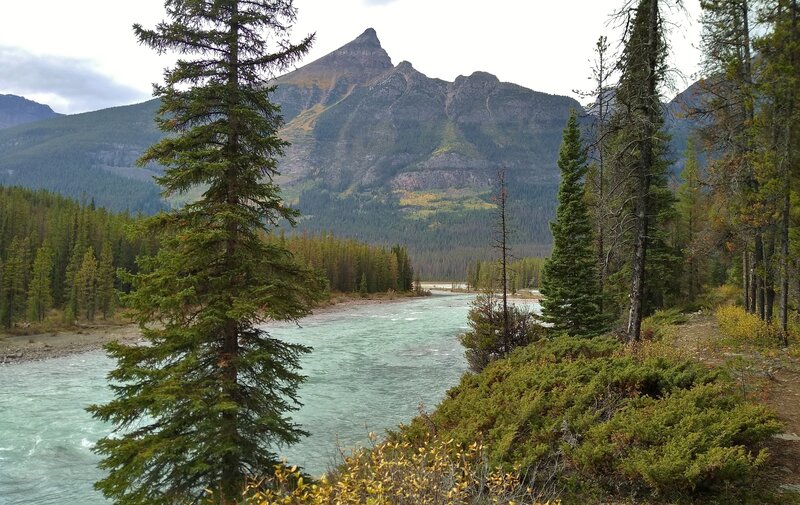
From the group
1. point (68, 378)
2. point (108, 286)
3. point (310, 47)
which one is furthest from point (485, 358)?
point (108, 286)

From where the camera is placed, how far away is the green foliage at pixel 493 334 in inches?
866

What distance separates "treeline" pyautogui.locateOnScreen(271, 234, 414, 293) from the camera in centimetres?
9619

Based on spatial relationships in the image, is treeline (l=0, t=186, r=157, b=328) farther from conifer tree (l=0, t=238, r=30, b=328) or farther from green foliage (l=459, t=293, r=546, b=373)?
green foliage (l=459, t=293, r=546, b=373)

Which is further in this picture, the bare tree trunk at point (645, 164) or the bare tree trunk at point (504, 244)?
the bare tree trunk at point (504, 244)

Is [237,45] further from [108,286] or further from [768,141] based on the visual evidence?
[108,286]

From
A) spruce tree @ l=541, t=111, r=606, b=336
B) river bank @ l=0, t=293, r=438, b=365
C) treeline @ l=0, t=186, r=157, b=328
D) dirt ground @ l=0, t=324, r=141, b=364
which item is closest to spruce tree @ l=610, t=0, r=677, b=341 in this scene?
spruce tree @ l=541, t=111, r=606, b=336

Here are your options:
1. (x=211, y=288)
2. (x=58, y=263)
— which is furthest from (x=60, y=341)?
(x=211, y=288)

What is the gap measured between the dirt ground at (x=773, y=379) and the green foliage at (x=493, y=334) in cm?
644

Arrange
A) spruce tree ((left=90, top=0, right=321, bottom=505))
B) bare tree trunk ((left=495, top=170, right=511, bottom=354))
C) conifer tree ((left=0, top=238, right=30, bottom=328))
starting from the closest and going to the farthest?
spruce tree ((left=90, top=0, right=321, bottom=505))
bare tree trunk ((left=495, top=170, right=511, bottom=354))
conifer tree ((left=0, top=238, right=30, bottom=328))

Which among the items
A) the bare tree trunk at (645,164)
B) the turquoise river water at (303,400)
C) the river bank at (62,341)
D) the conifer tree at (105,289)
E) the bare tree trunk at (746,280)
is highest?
the bare tree trunk at (645,164)

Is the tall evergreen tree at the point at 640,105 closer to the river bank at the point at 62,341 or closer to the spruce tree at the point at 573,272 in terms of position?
the spruce tree at the point at 573,272

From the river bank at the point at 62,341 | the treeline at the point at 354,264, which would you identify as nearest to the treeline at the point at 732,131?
the river bank at the point at 62,341

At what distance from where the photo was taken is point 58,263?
209 ft

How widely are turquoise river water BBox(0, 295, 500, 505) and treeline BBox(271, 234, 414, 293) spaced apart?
5473cm
